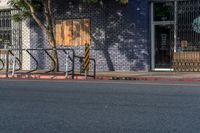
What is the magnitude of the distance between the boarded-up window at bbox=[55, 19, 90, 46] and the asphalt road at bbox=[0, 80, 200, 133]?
8.54 metres

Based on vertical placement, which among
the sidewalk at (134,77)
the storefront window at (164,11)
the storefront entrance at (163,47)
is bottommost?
the sidewalk at (134,77)

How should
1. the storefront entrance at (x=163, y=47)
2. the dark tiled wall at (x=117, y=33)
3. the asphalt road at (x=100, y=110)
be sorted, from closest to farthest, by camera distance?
the asphalt road at (x=100, y=110) → the storefront entrance at (x=163, y=47) → the dark tiled wall at (x=117, y=33)

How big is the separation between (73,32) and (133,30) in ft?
10.3

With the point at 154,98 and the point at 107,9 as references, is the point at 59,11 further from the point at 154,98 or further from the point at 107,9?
the point at 154,98

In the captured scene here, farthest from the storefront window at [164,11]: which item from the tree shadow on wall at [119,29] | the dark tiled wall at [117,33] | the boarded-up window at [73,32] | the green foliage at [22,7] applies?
the green foliage at [22,7]

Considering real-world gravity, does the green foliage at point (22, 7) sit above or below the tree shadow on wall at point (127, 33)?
above

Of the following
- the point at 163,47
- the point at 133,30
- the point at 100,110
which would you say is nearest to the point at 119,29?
the point at 133,30

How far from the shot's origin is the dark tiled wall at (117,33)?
20625 millimetres

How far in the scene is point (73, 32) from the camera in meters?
22.0

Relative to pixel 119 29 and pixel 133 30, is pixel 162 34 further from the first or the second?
pixel 119 29

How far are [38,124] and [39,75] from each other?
36.0ft

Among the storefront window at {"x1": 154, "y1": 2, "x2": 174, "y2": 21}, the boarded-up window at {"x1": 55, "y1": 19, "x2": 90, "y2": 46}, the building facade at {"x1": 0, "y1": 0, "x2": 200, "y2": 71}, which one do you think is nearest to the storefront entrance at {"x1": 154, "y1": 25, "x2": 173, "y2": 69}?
the building facade at {"x1": 0, "y1": 0, "x2": 200, "y2": 71}

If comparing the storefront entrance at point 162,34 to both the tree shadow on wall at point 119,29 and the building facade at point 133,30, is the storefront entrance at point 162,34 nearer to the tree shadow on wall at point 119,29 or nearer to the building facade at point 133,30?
the building facade at point 133,30

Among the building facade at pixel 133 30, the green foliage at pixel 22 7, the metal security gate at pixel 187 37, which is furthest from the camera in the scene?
the green foliage at pixel 22 7
